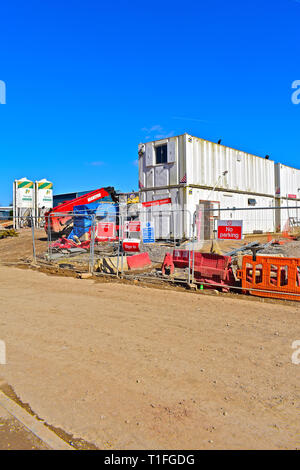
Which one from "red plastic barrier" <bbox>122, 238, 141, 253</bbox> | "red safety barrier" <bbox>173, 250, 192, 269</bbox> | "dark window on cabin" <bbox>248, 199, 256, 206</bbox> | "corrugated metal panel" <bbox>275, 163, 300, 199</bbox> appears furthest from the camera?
"corrugated metal panel" <bbox>275, 163, 300, 199</bbox>

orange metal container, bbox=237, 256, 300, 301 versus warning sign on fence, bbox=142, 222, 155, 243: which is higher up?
warning sign on fence, bbox=142, 222, 155, 243

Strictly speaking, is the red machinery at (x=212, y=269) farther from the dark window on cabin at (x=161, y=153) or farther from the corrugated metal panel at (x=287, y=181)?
the corrugated metal panel at (x=287, y=181)

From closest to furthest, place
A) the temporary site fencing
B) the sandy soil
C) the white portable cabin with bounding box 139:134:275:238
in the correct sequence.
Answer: the temporary site fencing < the white portable cabin with bounding box 139:134:275:238 < the sandy soil

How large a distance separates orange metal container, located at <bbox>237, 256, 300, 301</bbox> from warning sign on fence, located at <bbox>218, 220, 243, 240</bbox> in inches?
28.4

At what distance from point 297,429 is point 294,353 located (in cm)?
191

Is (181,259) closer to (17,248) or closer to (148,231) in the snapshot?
(148,231)

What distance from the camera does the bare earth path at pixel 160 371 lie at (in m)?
3.06

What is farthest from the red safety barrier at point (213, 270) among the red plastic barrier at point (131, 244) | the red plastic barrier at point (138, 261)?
the red plastic barrier at point (138, 261)

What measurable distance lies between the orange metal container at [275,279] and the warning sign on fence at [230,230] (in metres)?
0.72

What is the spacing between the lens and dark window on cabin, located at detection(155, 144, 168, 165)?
18.0 meters

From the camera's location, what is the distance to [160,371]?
4273mm

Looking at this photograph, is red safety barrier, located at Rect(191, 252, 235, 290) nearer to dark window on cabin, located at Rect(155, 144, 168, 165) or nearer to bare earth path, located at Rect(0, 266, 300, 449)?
bare earth path, located at Rect(0, 266, 300, 449)

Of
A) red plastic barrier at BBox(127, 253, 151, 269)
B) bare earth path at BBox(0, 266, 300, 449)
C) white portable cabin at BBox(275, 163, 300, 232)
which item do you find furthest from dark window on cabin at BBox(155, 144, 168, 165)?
bare earth path at BBox(0, 266, 300, 449)

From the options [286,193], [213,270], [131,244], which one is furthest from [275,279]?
[286,193]
